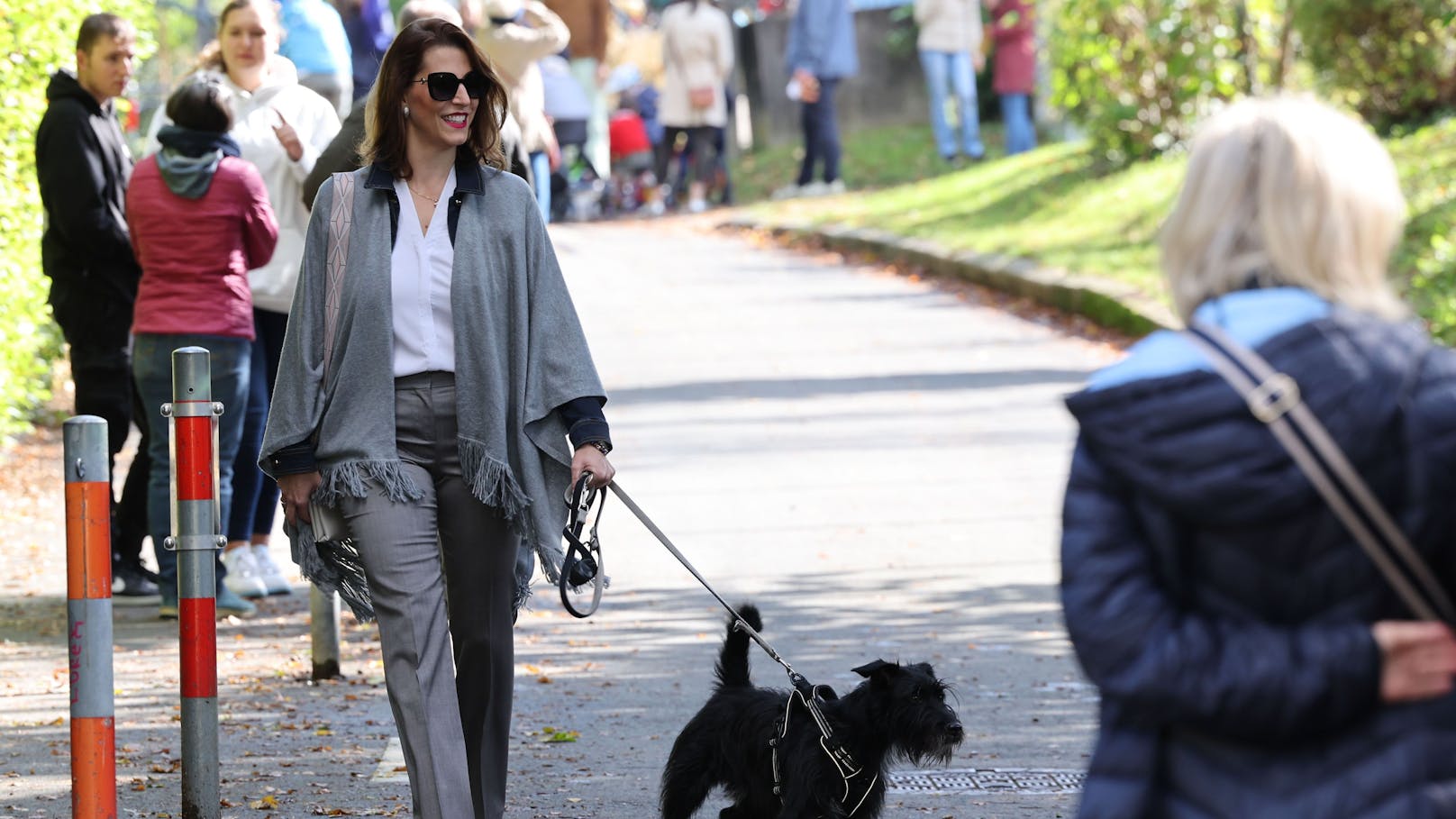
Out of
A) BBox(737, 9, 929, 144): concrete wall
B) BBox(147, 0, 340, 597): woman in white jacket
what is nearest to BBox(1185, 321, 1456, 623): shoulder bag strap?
BBox(147, 0, 340, 597): woman in white jacket

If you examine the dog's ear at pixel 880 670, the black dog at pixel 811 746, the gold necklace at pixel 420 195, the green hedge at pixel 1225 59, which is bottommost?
the black dog at pixel 811 746

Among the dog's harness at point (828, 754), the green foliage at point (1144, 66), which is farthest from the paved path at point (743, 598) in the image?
the green foliage at point (1144, 66)

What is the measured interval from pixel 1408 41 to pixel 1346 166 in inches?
626

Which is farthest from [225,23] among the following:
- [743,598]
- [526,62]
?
[743,598]

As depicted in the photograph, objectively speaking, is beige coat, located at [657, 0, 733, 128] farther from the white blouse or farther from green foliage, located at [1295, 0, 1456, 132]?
the white blouse

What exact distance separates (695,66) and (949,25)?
281cm

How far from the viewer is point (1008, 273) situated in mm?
16922

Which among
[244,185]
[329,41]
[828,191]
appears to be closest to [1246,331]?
[244,185]

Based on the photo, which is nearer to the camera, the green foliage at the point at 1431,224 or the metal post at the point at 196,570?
the metal post at the point at 196,570

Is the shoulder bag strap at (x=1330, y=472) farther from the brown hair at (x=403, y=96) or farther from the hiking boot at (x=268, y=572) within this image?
the hiking boot at (x=268, y=572)

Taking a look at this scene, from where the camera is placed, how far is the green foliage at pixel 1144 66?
18.4 m

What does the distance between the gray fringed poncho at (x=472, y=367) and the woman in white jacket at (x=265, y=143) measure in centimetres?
333

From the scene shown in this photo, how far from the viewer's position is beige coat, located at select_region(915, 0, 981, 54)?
22750 mm

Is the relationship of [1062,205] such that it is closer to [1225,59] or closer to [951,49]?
[1225,59]
